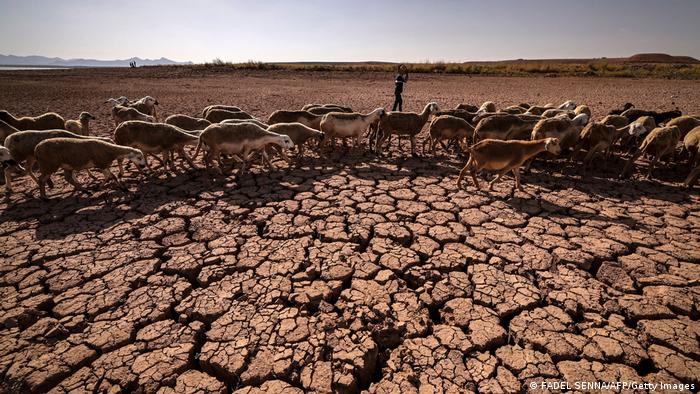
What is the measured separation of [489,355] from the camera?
10.1 feet

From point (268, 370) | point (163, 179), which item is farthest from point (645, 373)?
point (163, 179)

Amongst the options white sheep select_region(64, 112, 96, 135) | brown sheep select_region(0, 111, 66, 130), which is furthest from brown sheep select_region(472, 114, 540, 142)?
brown sheep select_region(0, 111, 66, 130)

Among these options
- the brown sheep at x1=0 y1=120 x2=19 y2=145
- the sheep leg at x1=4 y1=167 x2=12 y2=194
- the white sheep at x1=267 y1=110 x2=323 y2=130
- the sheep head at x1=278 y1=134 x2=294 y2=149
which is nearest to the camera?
the sheep leg at x1=4 y1=167 x2=12 y2=194

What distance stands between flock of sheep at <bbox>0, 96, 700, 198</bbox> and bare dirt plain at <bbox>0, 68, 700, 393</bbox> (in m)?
0.71

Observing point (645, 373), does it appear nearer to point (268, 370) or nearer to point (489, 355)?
point (489, 355)

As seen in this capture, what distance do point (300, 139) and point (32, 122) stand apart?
7.26m

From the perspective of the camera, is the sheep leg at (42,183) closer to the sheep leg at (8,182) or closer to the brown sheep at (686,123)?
the sheep leg at (8,182)

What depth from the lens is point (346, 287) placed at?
3988mm

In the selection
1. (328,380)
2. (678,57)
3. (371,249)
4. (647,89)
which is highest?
(678,57)

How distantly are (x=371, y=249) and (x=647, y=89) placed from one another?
93.4ft

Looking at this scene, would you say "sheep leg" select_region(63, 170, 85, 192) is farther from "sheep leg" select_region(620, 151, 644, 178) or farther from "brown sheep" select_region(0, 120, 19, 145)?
"sheep leg" select_region(620, 151, 644, 178)

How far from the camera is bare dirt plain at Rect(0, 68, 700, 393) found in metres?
2.96

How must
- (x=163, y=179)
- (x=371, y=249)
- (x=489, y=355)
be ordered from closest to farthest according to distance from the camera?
(x=489, y=355), (x=371, y=249), (x=163, y=179)

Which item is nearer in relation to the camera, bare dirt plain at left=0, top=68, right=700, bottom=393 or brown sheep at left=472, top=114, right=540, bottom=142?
bare dirt plain at left=0, top=68, right=700, bottom=393
